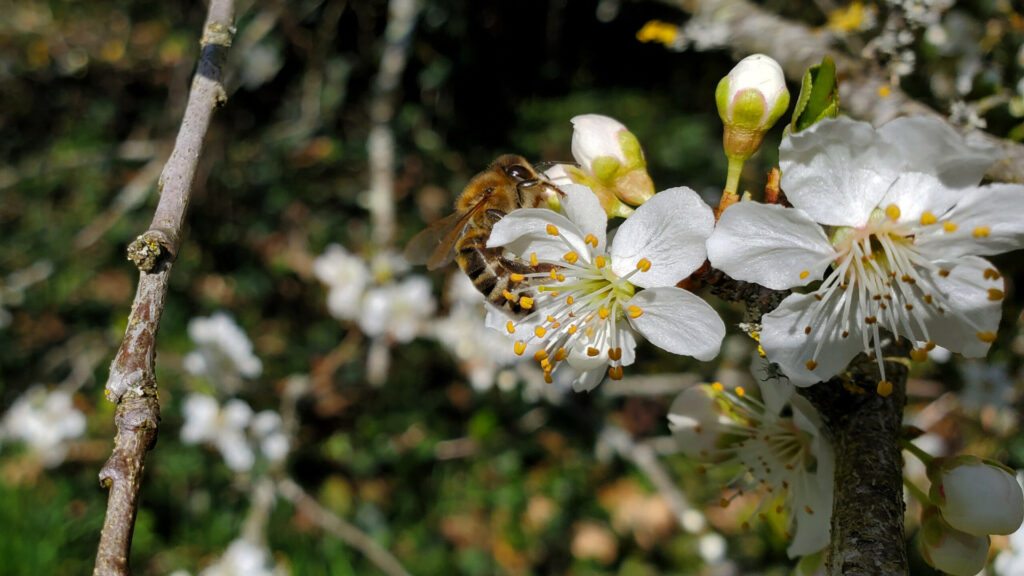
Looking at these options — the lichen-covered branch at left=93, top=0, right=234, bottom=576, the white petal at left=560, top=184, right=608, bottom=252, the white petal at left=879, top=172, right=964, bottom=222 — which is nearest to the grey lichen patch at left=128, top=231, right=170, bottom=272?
the lichen-covered branch at left=93, top=0, right=234, bottom=576

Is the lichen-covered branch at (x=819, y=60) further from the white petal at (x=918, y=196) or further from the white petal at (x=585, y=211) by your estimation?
the white petal at (x=585, y=211)

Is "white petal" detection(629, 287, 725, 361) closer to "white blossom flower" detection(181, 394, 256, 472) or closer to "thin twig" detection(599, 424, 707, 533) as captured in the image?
"thin twig" detection(599, 424, 707, 533)

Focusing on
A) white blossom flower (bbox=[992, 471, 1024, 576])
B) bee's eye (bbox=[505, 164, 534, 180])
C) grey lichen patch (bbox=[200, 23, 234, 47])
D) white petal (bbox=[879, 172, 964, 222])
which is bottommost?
white blossom flower (bbox=[992, 471, 1024, 576])

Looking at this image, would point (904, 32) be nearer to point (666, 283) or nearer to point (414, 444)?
point (666, 283)

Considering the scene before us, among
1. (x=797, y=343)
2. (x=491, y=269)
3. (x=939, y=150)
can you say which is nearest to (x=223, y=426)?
(x=491, y=269)

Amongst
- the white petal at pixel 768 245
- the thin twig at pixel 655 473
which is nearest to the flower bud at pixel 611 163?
the white petal at pixel 768 245

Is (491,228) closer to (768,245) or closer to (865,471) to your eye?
(768,245)
